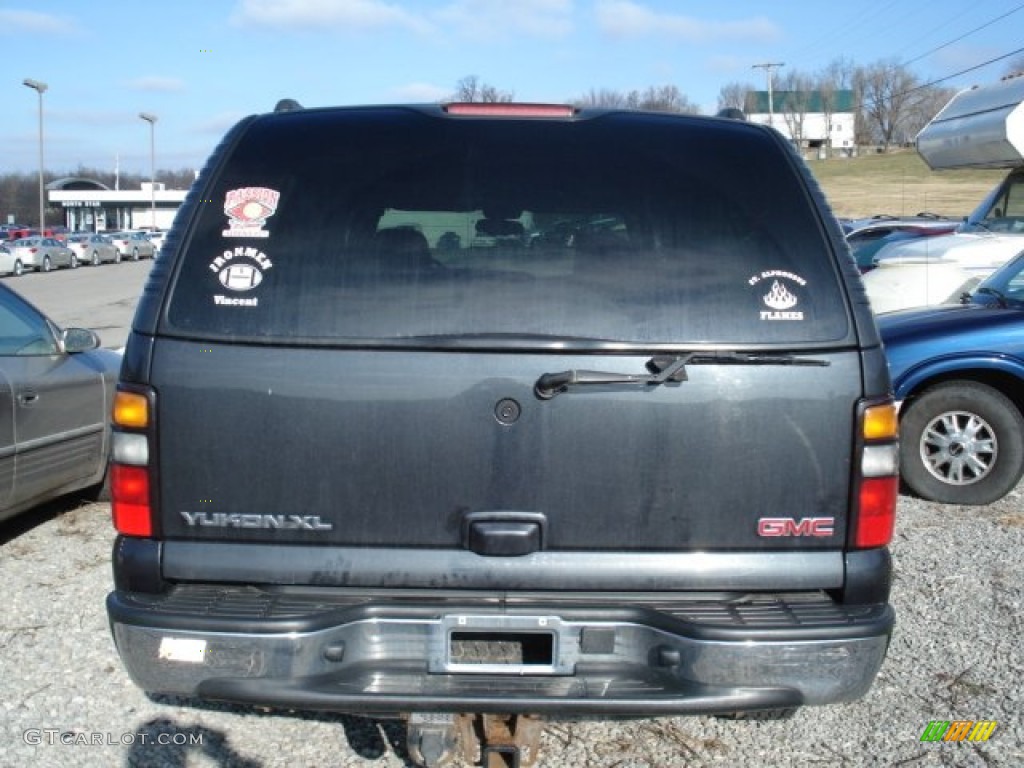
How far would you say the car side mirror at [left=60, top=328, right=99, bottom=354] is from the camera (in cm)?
596

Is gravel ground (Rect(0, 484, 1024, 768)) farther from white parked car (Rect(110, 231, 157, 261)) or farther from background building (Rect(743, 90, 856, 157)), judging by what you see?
background building (Rect(743, 90, 856, 157))

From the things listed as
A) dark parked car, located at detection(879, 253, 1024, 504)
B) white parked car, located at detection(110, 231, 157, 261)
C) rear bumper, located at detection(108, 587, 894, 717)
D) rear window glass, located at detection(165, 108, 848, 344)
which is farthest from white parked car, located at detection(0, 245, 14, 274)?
rear bumper, located at detection(108, 587, 894, 717)

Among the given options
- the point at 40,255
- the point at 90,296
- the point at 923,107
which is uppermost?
the point at 923,107

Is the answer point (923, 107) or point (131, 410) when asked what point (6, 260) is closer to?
point (131, 410)

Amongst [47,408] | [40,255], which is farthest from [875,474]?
[40,255]

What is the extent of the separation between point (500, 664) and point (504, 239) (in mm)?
1123

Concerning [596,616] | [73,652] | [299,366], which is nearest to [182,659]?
[299,366]

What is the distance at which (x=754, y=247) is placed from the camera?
2.83 meters

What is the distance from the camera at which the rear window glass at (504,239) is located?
8.96 feet

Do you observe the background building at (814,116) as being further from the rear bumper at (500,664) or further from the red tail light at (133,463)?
the red tail light at (133,463)

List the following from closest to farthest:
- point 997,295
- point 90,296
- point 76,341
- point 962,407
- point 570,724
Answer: point 570,724
point 76,341
point 962,407
point 997,295
point 90,296

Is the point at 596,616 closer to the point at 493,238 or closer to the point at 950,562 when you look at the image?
the point at 493,238

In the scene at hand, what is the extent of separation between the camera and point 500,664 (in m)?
2.77

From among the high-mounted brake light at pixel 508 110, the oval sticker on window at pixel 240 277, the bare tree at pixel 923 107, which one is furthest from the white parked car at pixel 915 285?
the bare tree at pixel 923 107
